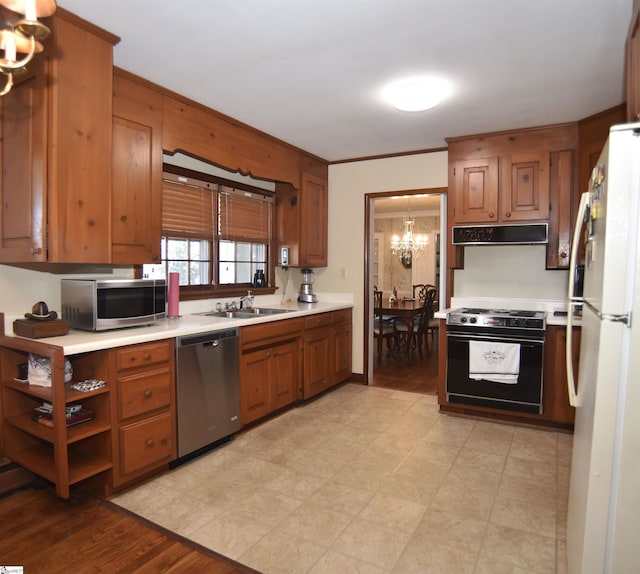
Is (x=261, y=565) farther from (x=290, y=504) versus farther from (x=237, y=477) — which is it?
(x=237, y=477)

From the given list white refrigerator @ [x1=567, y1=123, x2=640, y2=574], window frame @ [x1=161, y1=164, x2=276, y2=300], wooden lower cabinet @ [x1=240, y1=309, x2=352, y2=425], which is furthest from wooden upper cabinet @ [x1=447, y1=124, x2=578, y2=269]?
white refrigerator @ [x1=567, y1=123, x2=640, y2=574]

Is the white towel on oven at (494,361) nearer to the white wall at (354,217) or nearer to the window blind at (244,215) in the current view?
the white wall at (354,217)

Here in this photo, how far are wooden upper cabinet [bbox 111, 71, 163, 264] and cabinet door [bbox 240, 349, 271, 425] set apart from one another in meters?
1.03

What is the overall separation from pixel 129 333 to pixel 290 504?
129 centimetres

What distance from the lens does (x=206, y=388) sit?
2861 mm

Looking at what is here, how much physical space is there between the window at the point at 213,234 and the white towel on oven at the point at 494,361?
210cm

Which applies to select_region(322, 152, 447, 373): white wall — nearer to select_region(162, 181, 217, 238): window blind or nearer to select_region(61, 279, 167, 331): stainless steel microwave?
select_region(162, 181, 217, 238): window blind

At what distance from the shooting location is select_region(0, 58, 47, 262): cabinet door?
6.93ft

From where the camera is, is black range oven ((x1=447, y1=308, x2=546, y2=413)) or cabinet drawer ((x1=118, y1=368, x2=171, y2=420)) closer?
cabinet drawer ((x1=118, y1=368, x2=171, y2=420))

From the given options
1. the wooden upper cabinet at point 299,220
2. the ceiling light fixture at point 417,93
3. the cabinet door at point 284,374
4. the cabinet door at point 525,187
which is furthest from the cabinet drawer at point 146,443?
the cabinet door at point 525,187

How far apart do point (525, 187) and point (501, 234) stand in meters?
0.43

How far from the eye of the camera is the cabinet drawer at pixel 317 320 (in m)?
3.95

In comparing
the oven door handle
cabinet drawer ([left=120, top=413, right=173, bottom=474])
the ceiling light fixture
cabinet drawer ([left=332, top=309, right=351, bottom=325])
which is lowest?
cabinet drawer ([left=120, top=413, right=173, bottom=474])

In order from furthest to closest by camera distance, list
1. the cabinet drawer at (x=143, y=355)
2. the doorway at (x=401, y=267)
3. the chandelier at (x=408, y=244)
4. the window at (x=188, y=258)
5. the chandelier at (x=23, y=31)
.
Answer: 1. the chandelier at (x=408, y=244)
2. the doorway at (x=401, y=267)
3. the window at (x=188, y=258)
4. the cabinet drawer at (x=143, y=355)
5. the chandelier at (x=23, y=31)
